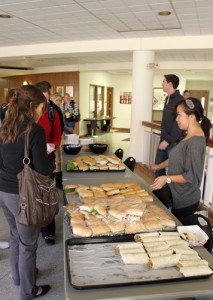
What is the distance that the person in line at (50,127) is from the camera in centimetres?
256

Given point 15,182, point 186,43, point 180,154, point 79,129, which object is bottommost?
point 79,129

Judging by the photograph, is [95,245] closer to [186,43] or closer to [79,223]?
[79,223]

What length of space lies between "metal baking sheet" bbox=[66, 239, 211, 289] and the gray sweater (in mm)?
821

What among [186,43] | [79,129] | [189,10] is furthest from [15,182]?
[79,129]

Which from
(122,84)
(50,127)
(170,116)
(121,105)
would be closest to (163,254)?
(50,127)

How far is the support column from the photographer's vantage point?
19.6ft

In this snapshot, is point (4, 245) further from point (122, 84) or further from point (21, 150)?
point (122, 84)

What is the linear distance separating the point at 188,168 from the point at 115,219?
2.18 ft

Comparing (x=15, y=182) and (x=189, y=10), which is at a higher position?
(x=189, y=10)

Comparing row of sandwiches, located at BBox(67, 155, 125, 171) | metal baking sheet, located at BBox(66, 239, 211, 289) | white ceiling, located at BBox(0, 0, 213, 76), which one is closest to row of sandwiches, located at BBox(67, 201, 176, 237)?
metal baking sheet, located at BBox(66, 239, 211, 289)

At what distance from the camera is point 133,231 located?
1.31 m

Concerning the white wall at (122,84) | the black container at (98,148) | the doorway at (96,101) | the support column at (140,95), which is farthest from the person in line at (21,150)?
the doorway at (96,101)

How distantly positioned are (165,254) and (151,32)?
16.2ft

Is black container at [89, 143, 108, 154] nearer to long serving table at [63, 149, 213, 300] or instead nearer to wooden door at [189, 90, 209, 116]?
long serving table at [63, 149, 213, 300]
